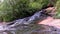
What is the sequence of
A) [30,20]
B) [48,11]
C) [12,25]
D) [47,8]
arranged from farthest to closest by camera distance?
[47,8], [48,11], [30,20], [12,25]

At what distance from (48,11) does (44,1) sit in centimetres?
214

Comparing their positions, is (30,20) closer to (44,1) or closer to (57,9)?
(57,9)

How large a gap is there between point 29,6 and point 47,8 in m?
1.93

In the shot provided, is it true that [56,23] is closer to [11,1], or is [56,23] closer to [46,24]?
[46,24]

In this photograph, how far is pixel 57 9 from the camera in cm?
1694

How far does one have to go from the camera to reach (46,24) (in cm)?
1438

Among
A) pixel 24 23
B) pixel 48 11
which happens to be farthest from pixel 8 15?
pixel 48 11

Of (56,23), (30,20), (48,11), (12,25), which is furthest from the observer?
(48,11)

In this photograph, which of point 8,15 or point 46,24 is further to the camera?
point 8,15

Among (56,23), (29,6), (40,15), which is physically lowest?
(56,23)

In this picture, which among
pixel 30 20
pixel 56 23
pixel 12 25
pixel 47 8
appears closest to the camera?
pixel 56 23

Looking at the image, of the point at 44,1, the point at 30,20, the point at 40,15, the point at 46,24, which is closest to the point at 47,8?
the point at 44,1

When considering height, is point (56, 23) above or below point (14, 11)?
below

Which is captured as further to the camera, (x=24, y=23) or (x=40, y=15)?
(x=40, y=15)
